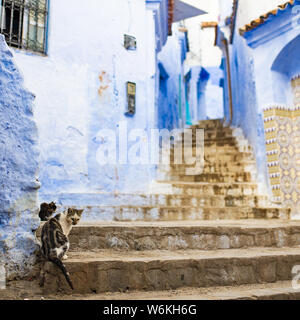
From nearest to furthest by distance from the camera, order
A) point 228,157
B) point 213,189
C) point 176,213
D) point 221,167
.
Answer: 1. point 176,213
2. point 213,189
3. point 221,167
4. point 228,157

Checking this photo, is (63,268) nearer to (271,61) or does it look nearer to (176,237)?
(176,237)

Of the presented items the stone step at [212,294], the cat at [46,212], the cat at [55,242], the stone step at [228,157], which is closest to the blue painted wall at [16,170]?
the cat at [46,212]

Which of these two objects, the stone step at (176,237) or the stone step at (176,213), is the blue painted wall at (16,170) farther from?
the stone step at (176,213)

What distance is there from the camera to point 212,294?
2418mm

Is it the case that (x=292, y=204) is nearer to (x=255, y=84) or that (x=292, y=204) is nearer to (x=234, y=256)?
(x=255, y=84)

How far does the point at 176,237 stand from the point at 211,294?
0.88 m

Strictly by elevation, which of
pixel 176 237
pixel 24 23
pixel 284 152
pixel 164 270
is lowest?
pixel 164 270

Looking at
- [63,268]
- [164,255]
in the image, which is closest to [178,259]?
[164,255]

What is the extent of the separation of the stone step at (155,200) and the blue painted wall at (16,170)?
259cm

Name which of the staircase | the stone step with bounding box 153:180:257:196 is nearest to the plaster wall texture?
the stone step with bounding box 153:180:257:196

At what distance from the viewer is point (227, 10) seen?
40.5 feet

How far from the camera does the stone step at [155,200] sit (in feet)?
17.4
